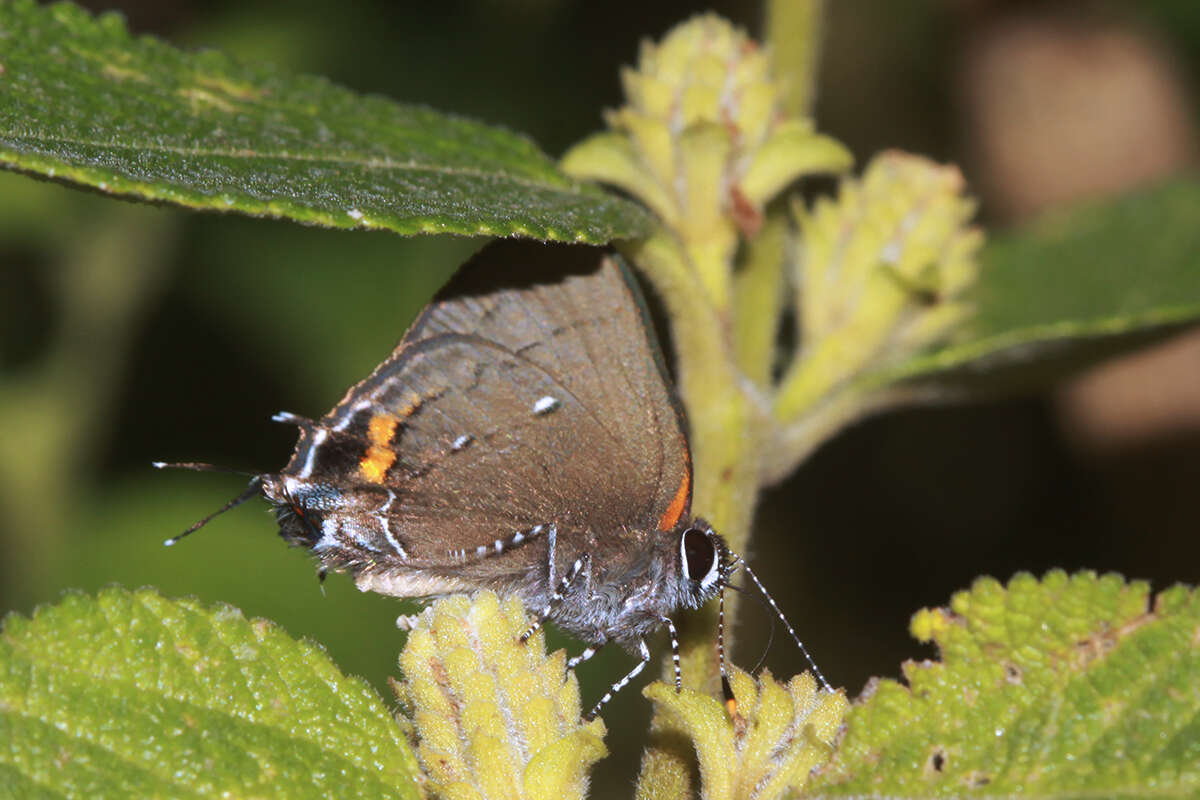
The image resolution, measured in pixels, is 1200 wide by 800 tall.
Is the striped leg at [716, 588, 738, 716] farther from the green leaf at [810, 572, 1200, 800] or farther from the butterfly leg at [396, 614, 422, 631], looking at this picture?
the butterfly leg at [396, 614, 422, 631]

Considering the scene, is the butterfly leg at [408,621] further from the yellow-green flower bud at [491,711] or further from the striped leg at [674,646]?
the striped leg at [674,646]

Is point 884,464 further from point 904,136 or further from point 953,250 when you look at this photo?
point 953,250

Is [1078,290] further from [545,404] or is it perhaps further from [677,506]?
[545,404]

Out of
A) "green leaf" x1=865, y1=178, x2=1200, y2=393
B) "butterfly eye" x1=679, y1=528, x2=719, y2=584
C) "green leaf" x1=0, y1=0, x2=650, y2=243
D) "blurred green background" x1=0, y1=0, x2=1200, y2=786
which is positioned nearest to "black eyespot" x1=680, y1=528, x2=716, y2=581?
"butterfly eye" x1=679, y1=528, x2=719, y2=584

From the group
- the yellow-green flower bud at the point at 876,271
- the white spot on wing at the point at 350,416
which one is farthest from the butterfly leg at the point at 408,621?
the yellow-green flower bud at the point at 876,271

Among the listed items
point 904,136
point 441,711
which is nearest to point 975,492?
point 904,136
